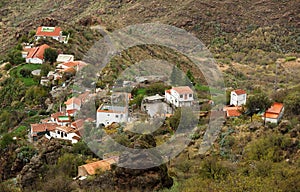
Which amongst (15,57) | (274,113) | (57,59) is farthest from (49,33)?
(274,113)

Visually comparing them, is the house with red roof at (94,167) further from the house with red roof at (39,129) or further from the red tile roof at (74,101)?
the red tile roof at (74,101)

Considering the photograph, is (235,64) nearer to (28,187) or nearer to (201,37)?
(201,37)

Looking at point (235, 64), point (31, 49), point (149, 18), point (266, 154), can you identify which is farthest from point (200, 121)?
point (149, 18)

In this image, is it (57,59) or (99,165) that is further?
(57,59)

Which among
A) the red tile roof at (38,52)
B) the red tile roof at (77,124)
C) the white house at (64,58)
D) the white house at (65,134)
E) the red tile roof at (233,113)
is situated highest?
the red tile roof at (38,52)

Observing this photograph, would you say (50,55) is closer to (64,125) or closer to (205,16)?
(64,125)

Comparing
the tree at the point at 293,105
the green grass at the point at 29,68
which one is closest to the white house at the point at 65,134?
the green grass at the point at 29,68

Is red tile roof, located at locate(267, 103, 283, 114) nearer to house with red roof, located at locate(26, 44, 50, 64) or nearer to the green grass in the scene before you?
the green grass
